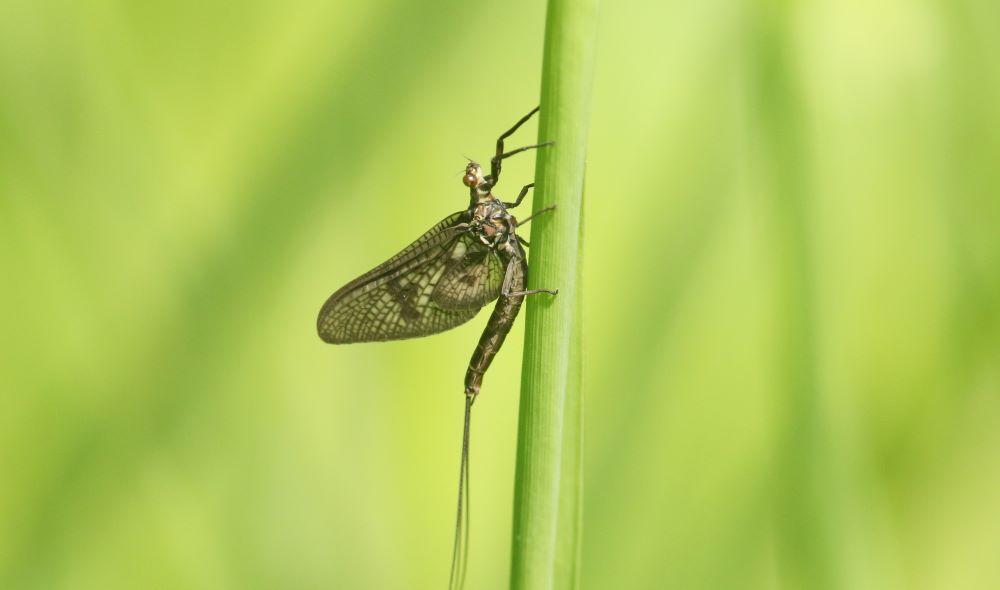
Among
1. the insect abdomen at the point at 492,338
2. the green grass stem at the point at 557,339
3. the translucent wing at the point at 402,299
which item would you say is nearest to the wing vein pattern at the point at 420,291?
the translucent wing at the point at 402,299

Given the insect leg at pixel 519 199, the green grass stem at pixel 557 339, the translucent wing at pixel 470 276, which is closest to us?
the green grass stem at pixel 557 339

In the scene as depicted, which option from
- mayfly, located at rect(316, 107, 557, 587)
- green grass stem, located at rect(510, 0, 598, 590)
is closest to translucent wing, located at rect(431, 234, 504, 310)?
mayfly, located at rect(316, 107, 557, 587)

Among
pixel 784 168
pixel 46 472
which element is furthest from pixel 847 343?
pixel 46 472

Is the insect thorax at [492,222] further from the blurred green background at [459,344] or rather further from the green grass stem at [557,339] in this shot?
the green grass stem at [557,339]

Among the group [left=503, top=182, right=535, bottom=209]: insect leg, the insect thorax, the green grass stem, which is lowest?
the green grass stem

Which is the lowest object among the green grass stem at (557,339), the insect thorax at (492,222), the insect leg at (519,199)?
the green grass stem at (557,339)

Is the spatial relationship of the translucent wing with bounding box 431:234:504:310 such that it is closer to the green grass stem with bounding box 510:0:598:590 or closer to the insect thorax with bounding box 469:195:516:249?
the insect thorax with bounding box 469:195:516:249

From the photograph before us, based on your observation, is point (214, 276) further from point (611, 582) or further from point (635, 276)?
point (611, 582)

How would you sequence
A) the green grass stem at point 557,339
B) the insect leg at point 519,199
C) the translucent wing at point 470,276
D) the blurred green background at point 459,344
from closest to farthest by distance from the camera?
the green grass stem at point 557,339 < the blurred green background at point 459,344 < the insect leg at point 519,199 < the translucent wing at point 470,276

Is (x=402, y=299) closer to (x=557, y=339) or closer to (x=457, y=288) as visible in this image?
(x=457, y=288)
